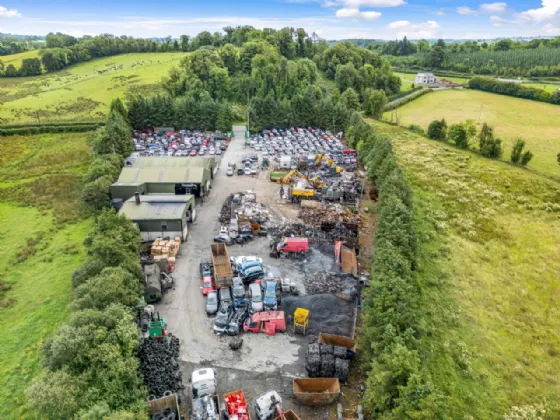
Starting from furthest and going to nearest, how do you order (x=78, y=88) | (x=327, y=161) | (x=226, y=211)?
(x=78, y=88), (x=327, y=161), (x=226, y=211)

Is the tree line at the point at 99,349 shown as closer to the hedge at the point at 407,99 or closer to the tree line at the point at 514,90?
the hedge at the point at 407,99

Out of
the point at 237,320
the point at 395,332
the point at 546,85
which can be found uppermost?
the point at 546,85

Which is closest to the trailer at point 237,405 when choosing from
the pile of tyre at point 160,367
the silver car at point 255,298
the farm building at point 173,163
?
the pile of tyre at point 160,367

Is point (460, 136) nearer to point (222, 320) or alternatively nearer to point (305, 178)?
point (305, 178)

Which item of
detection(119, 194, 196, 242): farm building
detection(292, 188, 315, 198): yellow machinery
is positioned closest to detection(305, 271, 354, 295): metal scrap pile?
detection(119, 194, 196, 242): farm building

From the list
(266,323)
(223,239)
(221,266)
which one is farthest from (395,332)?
(223,239)

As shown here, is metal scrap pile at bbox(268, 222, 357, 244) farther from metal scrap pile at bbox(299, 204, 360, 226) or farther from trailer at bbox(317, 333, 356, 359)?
trailer at bbox(317, 333, 356, 359)
